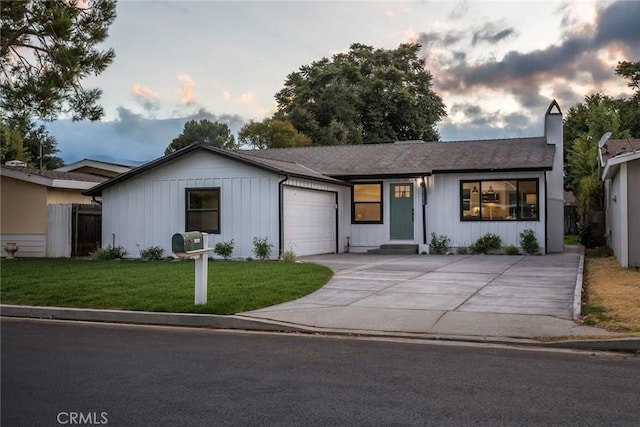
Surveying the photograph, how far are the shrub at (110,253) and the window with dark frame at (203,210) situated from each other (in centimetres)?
248

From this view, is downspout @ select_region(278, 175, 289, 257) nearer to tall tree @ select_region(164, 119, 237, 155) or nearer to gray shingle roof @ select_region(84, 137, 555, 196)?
gray shingle roof @ select_region(84, 137, 555, 196)

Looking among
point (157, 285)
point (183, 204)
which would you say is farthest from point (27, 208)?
point (157, 285)

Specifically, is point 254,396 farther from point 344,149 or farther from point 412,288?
point 344,149

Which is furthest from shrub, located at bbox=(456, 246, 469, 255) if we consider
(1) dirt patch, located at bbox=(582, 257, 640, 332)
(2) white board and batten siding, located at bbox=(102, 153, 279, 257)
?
(2) white board and batten siding, located at bbox=(102, 153, 279, 257)

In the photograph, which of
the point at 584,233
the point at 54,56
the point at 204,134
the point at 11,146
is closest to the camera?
the point at 54,56

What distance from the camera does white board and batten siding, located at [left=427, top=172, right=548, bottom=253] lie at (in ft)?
Answer: 65.8

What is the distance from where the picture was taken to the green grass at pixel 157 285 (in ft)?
33.2

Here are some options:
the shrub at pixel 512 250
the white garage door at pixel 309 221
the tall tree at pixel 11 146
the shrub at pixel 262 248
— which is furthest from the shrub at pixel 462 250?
the tall tree at pixel 11 146

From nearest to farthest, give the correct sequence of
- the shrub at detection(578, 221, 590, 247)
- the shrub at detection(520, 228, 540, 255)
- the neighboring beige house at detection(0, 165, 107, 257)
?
1. the shrub at detection(520, 228, 540, 255)
2. the neighboring beige house at detection(0, 165, 107, 257)
3. the shrub at detection(578, 221, 590, 247)

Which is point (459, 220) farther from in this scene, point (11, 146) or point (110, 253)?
point (11, 146)

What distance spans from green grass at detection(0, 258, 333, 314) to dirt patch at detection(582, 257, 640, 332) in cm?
497

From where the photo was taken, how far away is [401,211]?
70.6 ft

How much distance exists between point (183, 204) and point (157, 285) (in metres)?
7.49

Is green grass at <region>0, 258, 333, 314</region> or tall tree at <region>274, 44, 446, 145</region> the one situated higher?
tall tree at <region>274, 44, 446, 145</region>
